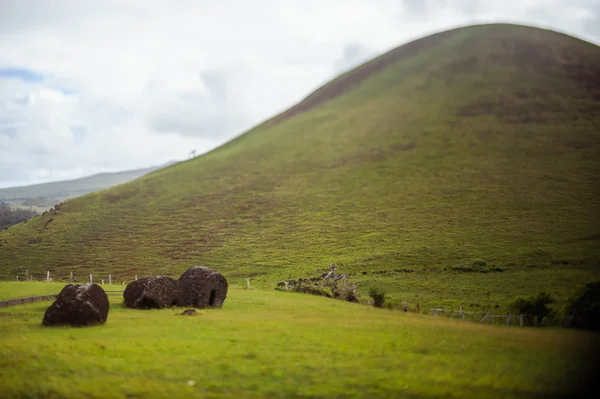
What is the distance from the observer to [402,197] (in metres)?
86.2

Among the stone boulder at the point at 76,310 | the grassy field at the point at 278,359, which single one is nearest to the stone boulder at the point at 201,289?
the grassy field at the point at 278,359

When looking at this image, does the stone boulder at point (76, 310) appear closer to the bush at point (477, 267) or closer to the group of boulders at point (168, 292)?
the group of boulders at point (168, 292)

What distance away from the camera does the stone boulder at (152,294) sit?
2981 cm

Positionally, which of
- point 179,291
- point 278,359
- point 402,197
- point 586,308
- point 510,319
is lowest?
point 510,319

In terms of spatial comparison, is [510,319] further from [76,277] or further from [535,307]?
[76,277]

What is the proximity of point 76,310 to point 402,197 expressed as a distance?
6970 centimetres

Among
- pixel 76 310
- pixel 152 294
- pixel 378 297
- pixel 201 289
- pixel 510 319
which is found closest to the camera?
pixel 76 310

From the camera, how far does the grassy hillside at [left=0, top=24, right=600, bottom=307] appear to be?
59750 mm

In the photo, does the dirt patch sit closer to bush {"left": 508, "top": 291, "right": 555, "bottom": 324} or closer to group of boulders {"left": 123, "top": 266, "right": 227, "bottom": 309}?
bush {"left": 508, "top": 291, "right": 555, "bottom": 324}

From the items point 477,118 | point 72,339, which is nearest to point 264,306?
point 72,339

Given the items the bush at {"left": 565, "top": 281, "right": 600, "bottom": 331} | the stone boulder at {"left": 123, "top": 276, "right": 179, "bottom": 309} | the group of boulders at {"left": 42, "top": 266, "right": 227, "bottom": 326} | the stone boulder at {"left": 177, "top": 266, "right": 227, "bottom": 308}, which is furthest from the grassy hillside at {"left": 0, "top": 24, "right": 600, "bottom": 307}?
the stone boulder at {"left": 123, "top": 276, "right": 179, "bottom": 309}

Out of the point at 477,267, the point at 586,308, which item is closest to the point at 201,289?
the point at 586,308

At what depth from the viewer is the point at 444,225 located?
71562 mm

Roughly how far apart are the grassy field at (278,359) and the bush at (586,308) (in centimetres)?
899
